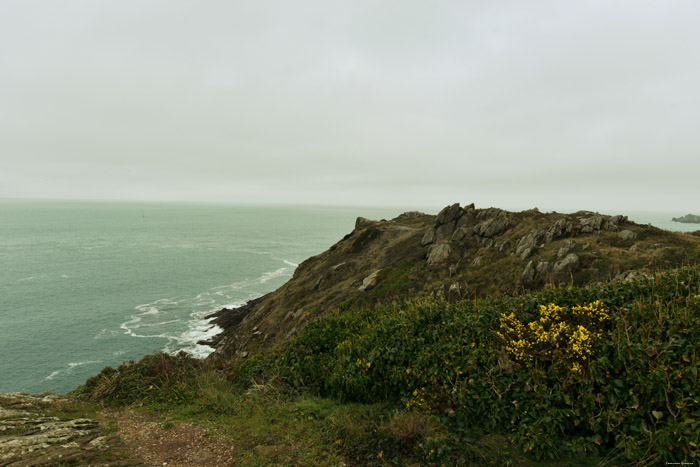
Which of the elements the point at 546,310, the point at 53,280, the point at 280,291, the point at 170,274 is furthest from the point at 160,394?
the point at 53,280

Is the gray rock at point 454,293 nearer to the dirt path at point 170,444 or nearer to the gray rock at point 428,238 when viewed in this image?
the gray rock at point 428,238

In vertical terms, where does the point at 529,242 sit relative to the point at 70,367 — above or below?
above

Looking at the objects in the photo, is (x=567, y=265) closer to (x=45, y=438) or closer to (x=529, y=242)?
(x=529, y=242)

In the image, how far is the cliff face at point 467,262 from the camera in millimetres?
22625

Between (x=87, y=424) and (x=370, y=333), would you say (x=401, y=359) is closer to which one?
(x=370, y=333)

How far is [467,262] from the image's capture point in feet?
98.5

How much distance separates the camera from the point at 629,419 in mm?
5230

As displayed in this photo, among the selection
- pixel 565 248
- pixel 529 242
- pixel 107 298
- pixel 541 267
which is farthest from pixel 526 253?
pixel 107 298

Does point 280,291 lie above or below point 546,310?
below

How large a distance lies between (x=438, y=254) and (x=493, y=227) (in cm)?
686

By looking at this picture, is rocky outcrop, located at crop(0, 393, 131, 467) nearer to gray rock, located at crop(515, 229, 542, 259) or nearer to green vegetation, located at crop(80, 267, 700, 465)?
green vegetation, located at crop(80, 267, 700, 465)

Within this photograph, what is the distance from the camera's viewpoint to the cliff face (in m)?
22.6

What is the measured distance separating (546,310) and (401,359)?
3.80 m

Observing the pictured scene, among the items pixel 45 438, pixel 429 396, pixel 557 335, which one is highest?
pixel 557 335
